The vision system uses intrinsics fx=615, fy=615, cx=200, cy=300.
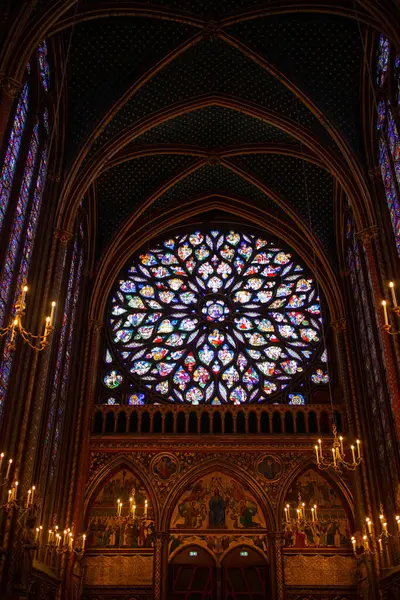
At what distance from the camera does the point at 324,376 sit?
800 inches

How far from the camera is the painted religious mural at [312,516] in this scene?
1741 cm

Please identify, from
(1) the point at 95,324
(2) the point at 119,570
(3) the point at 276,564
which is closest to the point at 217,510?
(3) the point at 276,564

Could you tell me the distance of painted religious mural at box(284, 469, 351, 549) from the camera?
685 inches

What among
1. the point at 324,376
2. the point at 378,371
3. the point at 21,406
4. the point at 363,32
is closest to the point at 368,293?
the point at 378,371

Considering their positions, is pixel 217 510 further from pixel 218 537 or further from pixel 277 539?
pixel 277 539

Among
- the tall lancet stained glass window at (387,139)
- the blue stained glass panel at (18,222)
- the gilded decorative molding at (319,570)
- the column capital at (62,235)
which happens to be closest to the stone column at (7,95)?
the blue stained glass panel at (18,222)

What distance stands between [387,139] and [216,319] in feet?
28.5

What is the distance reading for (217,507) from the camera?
58.9ft

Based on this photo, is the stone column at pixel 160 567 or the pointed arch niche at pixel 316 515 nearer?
the stone column at pixel 160 567

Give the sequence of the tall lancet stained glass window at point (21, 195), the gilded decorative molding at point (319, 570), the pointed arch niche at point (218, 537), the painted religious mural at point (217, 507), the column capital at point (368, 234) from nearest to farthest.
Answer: the tall lancet stained glass window at point (21, 195) → the column capital at point (368, 234) → the gilded decorative molding at point (319, 570) → the pointed arch niche at point (218, 537) → the painted religious mural at point (217, 507)

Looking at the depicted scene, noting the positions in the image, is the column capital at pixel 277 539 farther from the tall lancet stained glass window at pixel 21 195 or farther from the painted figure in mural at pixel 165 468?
the tall lancet stained glass window at pixel 21 195

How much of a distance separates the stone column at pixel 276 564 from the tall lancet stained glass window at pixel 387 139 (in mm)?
8724

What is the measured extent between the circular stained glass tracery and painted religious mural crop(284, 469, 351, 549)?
10.1ft

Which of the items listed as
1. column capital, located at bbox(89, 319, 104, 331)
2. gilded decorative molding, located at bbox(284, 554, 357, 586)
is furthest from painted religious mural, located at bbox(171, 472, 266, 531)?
column capital, located at bbox(89, 319, 104, 331)
